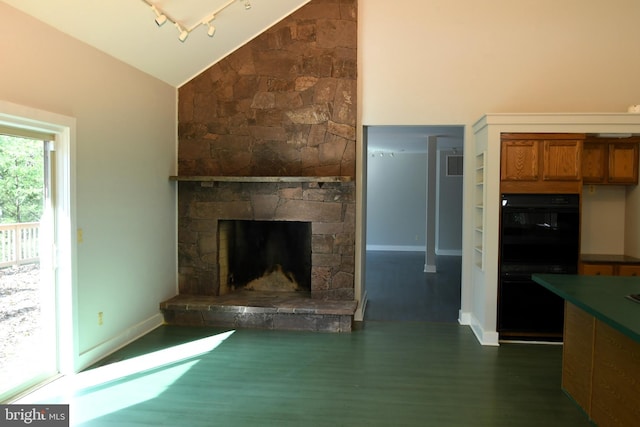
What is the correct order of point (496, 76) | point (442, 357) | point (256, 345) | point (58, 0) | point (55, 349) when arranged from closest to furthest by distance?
point (58, 0), point (55, 349), point (442, 357), point (256, 345), point (496, 76)

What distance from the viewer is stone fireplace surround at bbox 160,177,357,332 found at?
15.5ft

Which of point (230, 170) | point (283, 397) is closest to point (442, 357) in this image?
point (283, 397)

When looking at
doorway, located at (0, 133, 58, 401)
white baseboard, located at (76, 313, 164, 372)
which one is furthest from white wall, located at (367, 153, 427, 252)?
doorway, located at (0, 133, 58, 401)

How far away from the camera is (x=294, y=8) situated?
195 inches

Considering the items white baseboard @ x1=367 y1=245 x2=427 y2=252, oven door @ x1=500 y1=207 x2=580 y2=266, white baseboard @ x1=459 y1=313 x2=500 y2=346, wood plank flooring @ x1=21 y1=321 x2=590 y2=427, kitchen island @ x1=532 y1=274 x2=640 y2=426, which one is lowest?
wood plank flooring @ x1=21 y1=321 x2=590 y2=427

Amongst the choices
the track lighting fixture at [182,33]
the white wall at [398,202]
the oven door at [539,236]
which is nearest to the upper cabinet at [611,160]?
the oven door at [539,236]

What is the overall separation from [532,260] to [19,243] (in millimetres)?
4383

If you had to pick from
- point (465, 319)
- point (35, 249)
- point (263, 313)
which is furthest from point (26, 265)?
point (465, 319)

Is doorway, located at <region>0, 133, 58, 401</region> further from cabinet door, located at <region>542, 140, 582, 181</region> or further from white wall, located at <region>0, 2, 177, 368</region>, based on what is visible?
cabinet door, located at <region>542, 140, 582, 181</region>

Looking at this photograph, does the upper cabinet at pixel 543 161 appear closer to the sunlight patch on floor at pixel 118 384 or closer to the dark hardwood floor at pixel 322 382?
the dark hardwood floor at pixel 322 382

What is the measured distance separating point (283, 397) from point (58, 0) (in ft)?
10.3

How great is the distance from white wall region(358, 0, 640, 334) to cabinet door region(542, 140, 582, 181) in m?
0.71

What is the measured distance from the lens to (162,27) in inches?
154

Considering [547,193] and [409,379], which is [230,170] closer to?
[409,379]
